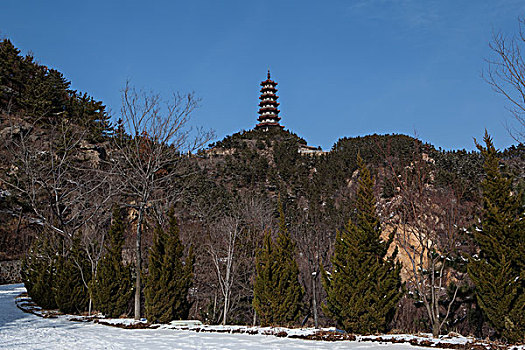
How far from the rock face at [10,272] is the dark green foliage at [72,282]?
53.6 ft

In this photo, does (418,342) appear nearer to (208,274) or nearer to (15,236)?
(208,274)

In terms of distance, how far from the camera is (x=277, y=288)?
1276cm

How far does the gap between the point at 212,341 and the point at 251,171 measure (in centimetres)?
3771

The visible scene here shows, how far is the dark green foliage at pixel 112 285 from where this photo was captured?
1470 centimetres

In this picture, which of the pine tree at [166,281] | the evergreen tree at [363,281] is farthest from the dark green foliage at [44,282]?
the evergreen tree at [363,281]

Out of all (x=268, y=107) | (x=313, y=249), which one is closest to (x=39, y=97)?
(x=313, y=249)

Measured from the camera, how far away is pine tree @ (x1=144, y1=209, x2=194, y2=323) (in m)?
13.5

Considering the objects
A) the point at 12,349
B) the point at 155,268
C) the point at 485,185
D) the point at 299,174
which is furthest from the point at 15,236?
the point at 485,185

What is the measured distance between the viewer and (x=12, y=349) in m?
8.29

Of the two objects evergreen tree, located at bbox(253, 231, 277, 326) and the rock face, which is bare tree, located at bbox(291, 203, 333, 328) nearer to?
evergreen tree, located at bbox(253, 231, 277, 326)

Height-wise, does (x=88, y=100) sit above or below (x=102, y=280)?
above

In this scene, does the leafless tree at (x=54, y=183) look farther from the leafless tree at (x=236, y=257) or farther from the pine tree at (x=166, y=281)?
the leafless tree at (x=236, y=257)

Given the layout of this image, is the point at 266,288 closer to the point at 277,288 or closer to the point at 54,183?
the point at 277,288

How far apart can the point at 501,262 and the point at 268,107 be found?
81.0 metres
